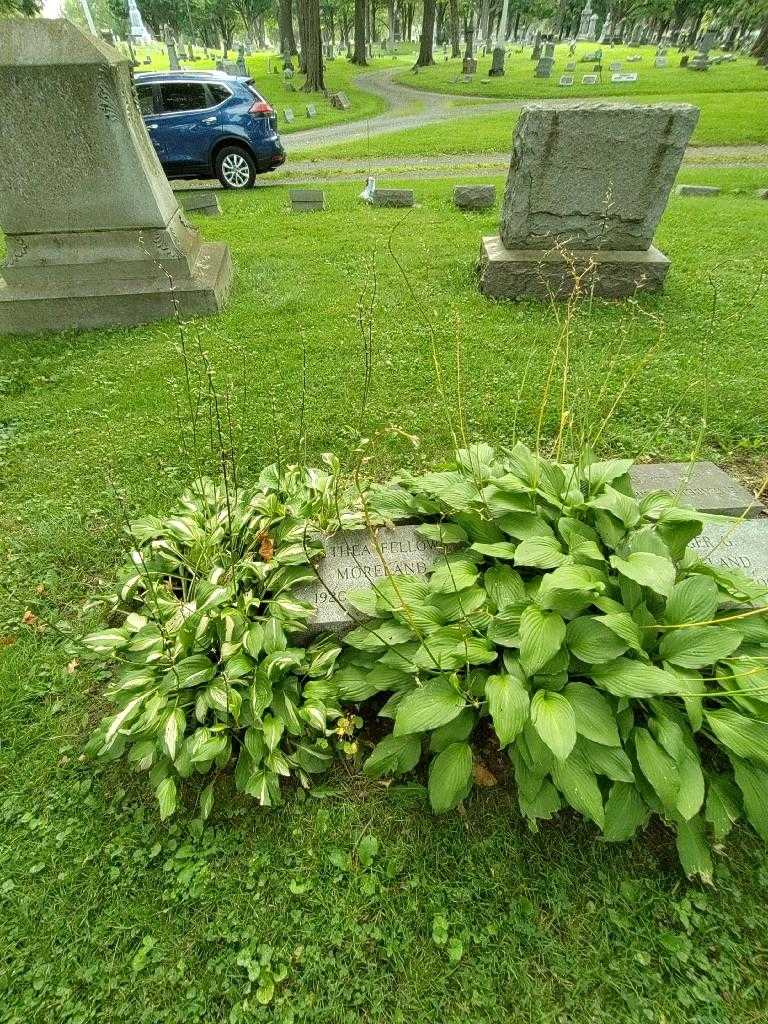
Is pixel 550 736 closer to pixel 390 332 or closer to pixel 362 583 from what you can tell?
pixel 362 583

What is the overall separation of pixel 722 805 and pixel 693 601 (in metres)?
0.72

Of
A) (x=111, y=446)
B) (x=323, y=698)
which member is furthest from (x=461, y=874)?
(x=111, y=446)

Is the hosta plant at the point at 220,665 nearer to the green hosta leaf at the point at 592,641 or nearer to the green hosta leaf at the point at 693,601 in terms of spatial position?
the green hosta leaf at the point at 592,641

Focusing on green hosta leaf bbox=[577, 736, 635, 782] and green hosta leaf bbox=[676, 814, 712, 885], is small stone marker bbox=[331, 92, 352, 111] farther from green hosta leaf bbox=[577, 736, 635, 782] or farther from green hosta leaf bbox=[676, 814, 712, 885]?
green hosta leaf bbox=[676, 814, 712, 885]

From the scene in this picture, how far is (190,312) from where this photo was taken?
5879 mm

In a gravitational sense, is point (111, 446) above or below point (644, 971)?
below

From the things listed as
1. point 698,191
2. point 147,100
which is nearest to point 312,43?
point 147,100

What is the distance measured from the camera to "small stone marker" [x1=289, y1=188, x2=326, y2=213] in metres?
9.75

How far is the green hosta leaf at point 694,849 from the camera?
192cm

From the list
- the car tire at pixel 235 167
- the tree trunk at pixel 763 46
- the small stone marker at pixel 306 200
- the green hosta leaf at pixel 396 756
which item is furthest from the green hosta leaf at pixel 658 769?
the tree trunk at pixel 763 46

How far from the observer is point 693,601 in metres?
2.10

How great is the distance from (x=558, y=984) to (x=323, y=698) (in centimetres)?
127

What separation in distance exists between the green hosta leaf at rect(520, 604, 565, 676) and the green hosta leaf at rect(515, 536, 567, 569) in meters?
0.24

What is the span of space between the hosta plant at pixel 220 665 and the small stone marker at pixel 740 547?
195 centimetres
